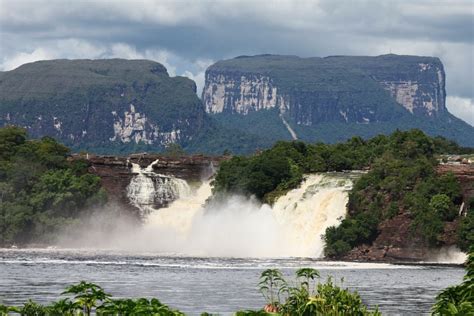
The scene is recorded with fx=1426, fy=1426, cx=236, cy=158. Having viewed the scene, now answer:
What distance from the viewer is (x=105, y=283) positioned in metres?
75.2

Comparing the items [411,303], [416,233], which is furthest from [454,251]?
[411,303]

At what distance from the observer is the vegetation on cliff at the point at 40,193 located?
130875mm

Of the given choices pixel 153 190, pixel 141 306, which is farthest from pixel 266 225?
pixel 141 306

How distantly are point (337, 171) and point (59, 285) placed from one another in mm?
64586

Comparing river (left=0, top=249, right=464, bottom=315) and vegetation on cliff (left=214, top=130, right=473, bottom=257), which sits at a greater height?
vegetation on cliff (left=214, top=130, right=473, bottom=257)

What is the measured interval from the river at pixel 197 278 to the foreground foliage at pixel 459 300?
20.5 m

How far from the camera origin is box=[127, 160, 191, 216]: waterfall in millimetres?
145500

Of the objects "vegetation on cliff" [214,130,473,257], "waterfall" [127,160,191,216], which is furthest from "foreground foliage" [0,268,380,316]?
"waterfall" [127,160,191,216]

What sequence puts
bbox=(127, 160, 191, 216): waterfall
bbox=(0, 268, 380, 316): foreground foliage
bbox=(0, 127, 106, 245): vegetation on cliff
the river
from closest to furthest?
bbox=(0, 268, 380, 316): foreground foliage
the river
bbox=(0, 127, 106, 245): vegetation on cliff
bbox=(127, 160, 191, 216): waterfall

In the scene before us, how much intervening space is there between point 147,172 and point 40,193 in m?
17.9

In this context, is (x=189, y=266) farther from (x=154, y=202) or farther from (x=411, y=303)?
(x=154, y=202)

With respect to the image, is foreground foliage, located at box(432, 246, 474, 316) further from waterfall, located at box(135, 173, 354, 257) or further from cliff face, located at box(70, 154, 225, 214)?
cliff face, located at box(70, 154, 225, 214)

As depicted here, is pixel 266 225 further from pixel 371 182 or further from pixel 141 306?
pixel 141 306

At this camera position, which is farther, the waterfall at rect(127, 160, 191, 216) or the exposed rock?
the waterfall at rect(127, 160, 191, 216)
